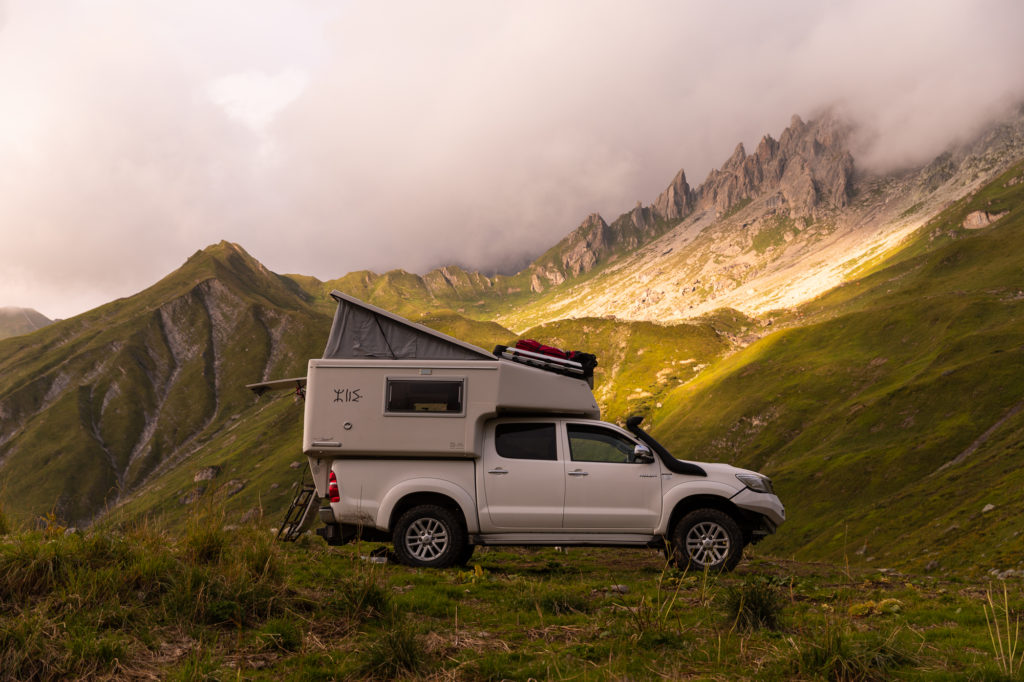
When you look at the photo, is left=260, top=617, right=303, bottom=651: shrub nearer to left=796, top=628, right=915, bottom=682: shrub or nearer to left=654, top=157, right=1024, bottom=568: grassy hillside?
left=796, top=628, right=915, bottom=682: shrub

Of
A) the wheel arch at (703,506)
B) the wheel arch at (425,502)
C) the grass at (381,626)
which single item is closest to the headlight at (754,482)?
the wheel arch at (703,506)

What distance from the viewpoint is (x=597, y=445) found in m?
11.6

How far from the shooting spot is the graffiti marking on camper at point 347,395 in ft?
38.7

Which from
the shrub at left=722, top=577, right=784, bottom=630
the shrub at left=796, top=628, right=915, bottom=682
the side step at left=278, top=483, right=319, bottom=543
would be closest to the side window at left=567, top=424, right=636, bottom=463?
the shrub at left=722, top=577, right=784, bottom=630

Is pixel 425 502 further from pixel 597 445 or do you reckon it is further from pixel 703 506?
pixel 703 506

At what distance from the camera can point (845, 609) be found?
780 centimetres

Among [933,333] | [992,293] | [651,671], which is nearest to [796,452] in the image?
[933,333]

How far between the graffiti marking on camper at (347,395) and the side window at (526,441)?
112 inches

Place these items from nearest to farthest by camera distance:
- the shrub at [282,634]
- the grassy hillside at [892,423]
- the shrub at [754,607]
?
the shrub at [282,634], the shrub at [754,607], the grassy hillside at [892,423]

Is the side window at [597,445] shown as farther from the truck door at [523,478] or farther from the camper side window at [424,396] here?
the camper side window at [424,396]

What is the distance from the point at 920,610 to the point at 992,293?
14630cm

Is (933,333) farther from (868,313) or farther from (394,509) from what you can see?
(394,509)

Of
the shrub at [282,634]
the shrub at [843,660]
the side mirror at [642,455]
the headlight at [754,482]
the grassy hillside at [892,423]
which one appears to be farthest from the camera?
the grassy hillside at [892,423]

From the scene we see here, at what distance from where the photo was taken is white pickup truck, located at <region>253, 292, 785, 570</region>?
36.5ft
